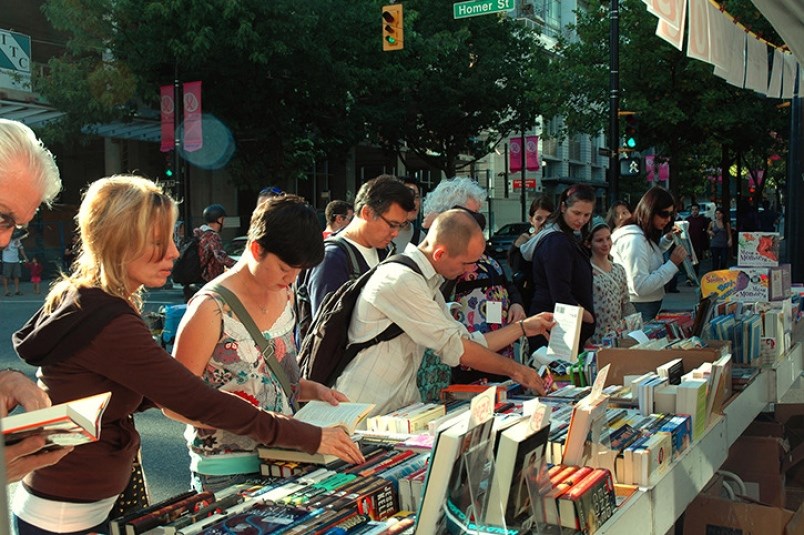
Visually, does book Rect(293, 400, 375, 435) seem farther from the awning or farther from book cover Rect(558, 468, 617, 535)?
the awning

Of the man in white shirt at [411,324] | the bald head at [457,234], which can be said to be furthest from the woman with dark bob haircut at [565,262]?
the bald head at [457,234]

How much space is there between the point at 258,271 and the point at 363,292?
0.80m

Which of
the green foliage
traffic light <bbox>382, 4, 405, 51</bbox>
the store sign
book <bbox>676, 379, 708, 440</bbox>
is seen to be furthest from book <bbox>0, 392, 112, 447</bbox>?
the store sign

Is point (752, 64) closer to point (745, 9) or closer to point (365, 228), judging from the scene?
point (365, 228)

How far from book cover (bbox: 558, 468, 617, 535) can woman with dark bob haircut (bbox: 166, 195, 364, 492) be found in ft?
3.18

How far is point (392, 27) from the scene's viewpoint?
13.8 m

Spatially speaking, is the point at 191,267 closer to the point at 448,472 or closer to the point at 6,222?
the point at 6,222

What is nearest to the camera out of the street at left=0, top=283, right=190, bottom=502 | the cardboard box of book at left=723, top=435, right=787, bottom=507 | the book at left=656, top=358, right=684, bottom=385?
the book at left=656, top=358, right=684, bottom=385

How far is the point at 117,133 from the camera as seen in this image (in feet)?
82.9

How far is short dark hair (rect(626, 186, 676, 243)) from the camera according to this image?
6.26 m

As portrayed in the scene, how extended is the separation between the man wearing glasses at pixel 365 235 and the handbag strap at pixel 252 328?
1.81 m

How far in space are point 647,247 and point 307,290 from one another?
8.69ft

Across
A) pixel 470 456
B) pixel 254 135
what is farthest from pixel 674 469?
pixel 254 135

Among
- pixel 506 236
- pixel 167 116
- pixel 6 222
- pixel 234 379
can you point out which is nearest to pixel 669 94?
pixel 506 236
